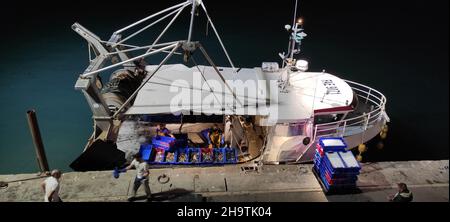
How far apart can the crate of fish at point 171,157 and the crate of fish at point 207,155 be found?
38.3 inches

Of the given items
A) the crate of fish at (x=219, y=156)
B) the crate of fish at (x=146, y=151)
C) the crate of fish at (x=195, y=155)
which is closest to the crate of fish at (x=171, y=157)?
the crate of fish at (x=195, y=155)

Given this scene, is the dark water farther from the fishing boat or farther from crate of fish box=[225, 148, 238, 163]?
crate of fish box=[225, 148, 238, 163]

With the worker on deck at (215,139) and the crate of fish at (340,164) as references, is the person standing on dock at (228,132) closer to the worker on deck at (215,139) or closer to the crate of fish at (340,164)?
the worker on deck at (215,139)

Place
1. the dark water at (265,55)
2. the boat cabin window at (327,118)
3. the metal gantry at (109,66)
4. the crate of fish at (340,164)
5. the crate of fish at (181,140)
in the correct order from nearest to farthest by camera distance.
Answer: the crate of fish at (340,164) → the metal gantry at (109,66) → the boat cabin window at (327,118) → the crate of fish at (181,140) → the dark water at (265,55)

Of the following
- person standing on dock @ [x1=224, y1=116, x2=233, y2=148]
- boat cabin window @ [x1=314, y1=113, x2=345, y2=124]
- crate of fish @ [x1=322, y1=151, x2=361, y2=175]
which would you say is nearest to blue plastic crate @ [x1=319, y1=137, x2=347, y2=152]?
crate of fish @ [x1=322, y1=151, x2=361, y2=175]

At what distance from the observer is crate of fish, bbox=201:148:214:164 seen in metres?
12.1

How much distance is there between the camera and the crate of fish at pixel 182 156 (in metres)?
12.1

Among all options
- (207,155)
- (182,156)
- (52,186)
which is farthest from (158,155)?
(52,186)

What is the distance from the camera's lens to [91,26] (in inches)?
1026

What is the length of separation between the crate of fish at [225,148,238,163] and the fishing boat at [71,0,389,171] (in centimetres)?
24

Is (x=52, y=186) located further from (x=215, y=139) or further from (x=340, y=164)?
(x=340, y=164)

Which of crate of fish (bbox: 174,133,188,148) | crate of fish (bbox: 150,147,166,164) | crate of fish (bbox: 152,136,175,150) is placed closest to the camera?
crate of fish (bbox: 150,147,166,164)

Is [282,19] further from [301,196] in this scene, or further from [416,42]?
[301,196]
